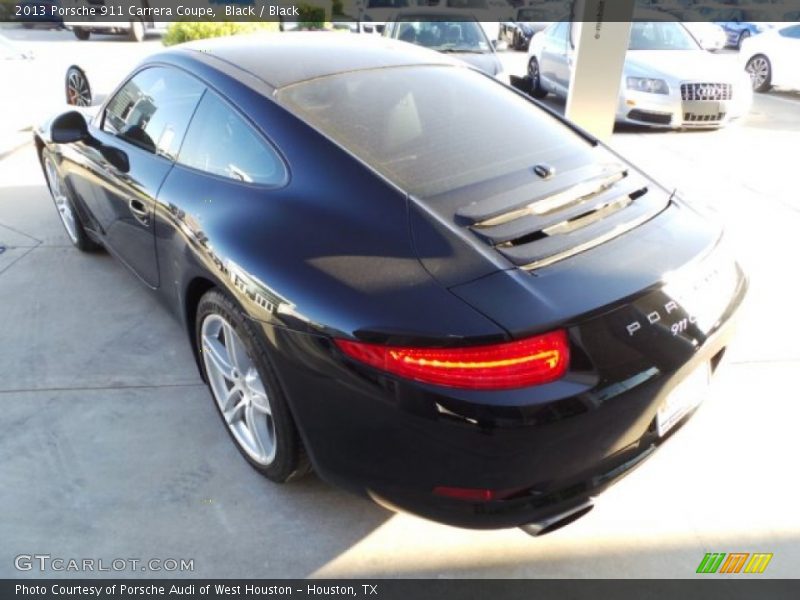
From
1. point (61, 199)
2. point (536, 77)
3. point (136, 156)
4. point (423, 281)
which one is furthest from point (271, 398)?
point (536, 77)

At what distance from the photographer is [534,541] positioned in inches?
83.2

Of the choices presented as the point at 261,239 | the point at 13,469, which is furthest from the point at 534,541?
the point at 13,469

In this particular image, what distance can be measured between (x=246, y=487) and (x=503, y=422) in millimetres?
1231

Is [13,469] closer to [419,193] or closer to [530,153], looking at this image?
[419,193]

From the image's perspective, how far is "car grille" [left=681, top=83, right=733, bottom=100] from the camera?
7.18 metres

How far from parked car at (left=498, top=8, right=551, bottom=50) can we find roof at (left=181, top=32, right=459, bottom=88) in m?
9.81

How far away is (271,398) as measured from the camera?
6.62 feet

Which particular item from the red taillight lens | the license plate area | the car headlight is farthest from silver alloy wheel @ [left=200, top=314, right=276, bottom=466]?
the car headlight

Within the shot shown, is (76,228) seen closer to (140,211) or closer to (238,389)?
(140,211)

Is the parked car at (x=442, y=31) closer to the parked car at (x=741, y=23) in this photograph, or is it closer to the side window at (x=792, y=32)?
the side window at (x=792, y=32)

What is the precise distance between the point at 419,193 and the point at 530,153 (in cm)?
61

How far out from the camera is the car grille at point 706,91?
23.5 ft
